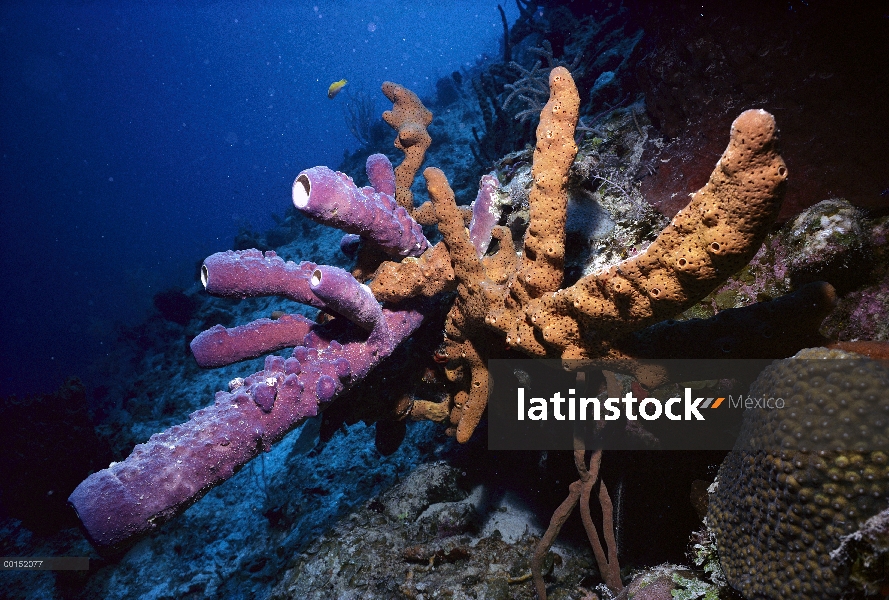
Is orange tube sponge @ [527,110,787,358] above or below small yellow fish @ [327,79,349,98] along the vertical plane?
below

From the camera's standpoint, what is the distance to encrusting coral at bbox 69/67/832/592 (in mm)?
1258

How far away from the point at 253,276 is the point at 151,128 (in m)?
116


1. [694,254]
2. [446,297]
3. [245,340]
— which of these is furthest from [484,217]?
[245,340]

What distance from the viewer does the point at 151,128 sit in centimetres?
8938

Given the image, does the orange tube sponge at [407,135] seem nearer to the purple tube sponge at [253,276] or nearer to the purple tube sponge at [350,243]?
the purple tube sponge at [350,243]

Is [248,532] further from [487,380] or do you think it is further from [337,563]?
[487,380]

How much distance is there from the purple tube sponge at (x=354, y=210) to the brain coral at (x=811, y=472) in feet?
6.43

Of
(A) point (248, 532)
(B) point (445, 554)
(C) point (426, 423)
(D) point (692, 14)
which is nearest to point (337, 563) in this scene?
(B) point (445, 554)

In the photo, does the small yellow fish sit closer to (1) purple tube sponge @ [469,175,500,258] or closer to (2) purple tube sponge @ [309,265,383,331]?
(1) purple tube sponge @ [469,175,500,258]

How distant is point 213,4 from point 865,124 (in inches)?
4123

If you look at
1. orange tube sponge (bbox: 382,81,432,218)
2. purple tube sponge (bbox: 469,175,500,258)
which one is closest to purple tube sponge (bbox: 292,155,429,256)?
purple tube sponge (bbox: 469,175,500,258)

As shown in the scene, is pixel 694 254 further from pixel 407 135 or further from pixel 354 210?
pixel 407 135

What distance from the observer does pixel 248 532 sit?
19.3 ft

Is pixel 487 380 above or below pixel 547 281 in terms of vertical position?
below
